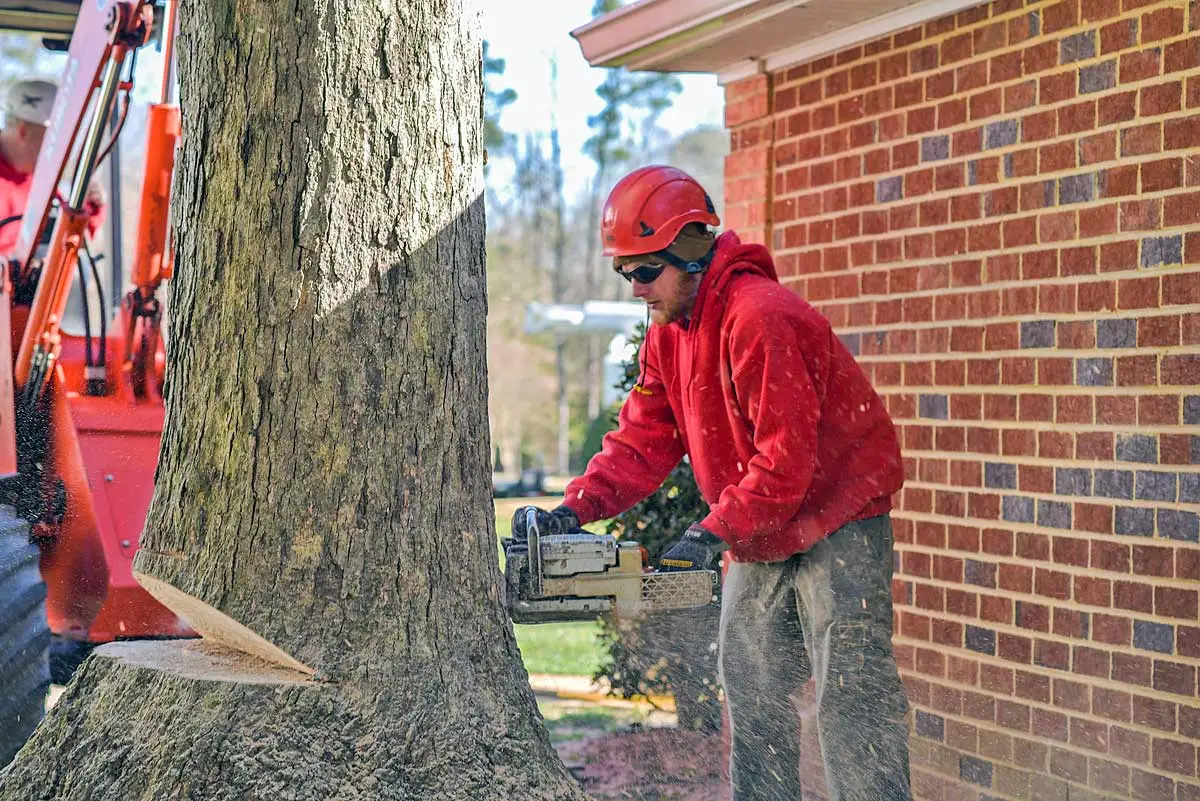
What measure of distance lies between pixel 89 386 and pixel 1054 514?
13.8ft

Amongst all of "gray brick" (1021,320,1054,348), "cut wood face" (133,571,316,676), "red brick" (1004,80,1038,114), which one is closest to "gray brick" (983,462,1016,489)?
"gray brick" (1021,320,1054,348)

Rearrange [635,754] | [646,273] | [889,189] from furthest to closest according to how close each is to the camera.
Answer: [635,754] → [889,189] → [646,273]

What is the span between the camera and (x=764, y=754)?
4188mm

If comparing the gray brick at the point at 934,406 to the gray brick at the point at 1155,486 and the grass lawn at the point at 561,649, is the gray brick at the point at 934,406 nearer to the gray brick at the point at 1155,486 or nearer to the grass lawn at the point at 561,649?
the gray brick at the point at 1155,486

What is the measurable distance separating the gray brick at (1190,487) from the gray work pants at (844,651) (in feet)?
2.94

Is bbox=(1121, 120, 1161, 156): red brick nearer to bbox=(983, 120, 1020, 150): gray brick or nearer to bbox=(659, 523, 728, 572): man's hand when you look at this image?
bbox=(983, 120, 1020, 150): gray brick

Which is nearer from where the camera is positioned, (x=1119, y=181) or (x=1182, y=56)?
(x=1182, y=56)

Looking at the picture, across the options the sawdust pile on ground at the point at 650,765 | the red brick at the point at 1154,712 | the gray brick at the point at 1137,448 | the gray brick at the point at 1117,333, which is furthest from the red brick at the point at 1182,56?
the sawdust pile on ground at the point at 650,765

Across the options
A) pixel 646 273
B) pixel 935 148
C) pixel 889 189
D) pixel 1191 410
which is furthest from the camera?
pixel 889 189

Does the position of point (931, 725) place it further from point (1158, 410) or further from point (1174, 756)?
point (1158, 410)

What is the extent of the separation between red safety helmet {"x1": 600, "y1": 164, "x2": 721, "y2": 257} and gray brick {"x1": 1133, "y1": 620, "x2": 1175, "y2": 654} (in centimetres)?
185

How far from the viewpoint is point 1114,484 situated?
14.0 feet

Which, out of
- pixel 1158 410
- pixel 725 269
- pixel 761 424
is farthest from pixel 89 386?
pixel 1158 410

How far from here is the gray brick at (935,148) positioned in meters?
5.00
